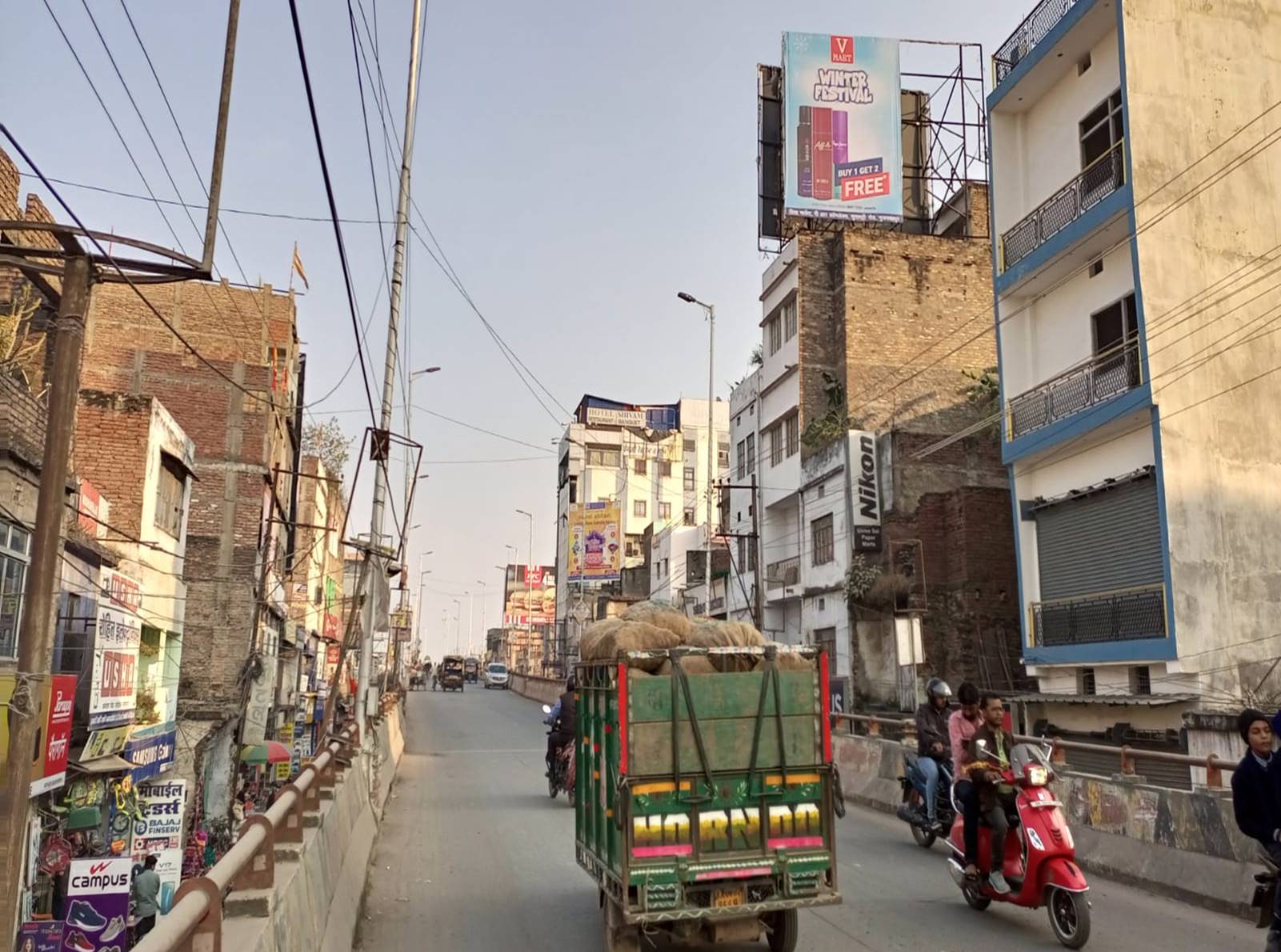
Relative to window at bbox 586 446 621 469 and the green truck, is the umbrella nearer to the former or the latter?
the green truck

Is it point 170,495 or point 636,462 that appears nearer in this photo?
point 170,495

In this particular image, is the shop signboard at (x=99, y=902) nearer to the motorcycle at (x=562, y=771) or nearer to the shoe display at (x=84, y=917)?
the shoe display at (x=84, y=917)

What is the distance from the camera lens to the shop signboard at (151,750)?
64.1 ft

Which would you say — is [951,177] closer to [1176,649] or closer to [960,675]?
[960,675]

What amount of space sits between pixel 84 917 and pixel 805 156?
33.0 m

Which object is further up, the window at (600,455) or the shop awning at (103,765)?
the window at (600,455)

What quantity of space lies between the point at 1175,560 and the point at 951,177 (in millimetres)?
26484

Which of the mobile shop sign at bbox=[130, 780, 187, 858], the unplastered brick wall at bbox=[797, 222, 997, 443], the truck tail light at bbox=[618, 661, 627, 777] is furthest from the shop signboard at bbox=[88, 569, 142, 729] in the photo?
the unplastered brick wall at bbox=[797, 222, 997, 443]

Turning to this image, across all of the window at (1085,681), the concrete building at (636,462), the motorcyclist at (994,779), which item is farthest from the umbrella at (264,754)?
the concrete building at (636,462)

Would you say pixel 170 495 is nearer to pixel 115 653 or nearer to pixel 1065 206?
pixel 115 653

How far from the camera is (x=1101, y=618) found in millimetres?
20266

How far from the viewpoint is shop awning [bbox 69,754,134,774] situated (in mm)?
16109

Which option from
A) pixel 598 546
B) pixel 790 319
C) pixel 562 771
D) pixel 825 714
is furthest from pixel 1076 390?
pixel 598 546

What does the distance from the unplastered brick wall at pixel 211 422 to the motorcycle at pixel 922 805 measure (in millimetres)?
20712
